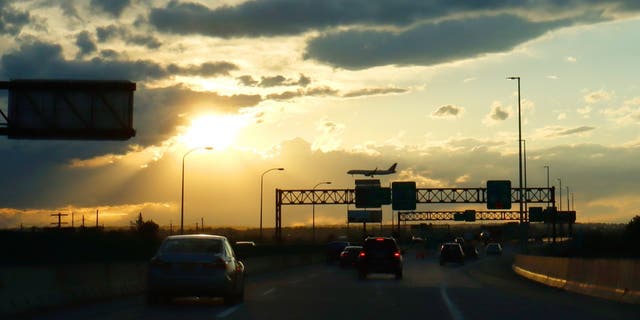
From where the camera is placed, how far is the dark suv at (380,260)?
4188 cm

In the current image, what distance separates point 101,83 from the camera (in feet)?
134

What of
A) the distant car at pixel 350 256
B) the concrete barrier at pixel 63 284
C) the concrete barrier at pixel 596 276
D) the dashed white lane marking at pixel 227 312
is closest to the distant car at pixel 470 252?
the distant car at pixel 350 256

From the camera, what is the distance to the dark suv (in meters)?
41.9

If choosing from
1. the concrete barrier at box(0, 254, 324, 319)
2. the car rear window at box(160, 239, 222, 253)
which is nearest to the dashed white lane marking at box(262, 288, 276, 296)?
the concrete barrier at box(0, 254, 324, 319)

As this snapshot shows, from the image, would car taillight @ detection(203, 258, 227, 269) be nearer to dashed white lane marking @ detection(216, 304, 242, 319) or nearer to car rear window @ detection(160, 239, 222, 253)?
car rear window @ detection(160, 239, 222, 253)

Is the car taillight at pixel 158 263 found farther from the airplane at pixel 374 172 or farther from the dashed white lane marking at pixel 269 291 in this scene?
the airplane at pixel 374 172

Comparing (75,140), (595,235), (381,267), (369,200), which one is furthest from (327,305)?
(369,200)

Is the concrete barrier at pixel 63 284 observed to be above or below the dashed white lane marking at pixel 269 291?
above

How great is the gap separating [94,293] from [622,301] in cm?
1317

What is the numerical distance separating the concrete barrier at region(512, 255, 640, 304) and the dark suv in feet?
20.1

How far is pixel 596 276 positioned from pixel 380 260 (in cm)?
1619

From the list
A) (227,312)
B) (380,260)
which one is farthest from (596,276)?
(380,260)

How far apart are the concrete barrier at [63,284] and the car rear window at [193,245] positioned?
2.44m

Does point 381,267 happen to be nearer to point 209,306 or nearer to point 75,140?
point 75,140
